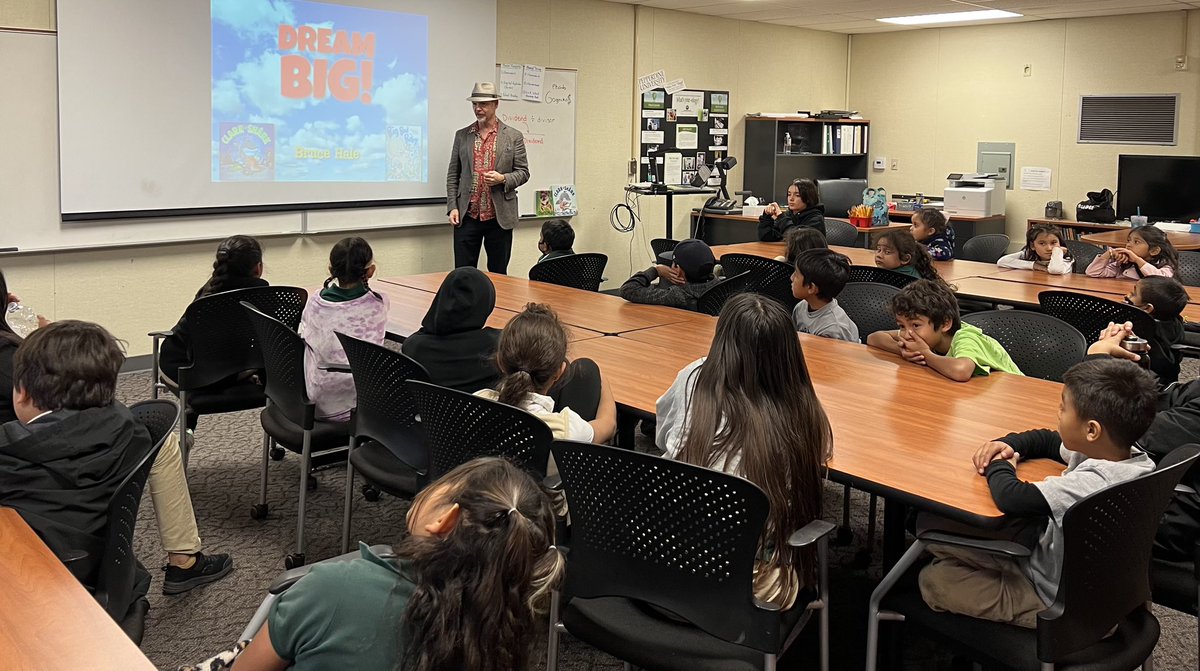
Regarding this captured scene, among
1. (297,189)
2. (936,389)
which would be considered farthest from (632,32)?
(936,389)

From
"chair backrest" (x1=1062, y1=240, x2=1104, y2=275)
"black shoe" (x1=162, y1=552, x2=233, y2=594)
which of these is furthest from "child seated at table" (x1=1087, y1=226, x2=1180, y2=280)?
"black shoe" (x1=162, y1=552, x2=233, y2=594)

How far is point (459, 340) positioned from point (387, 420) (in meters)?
0.31

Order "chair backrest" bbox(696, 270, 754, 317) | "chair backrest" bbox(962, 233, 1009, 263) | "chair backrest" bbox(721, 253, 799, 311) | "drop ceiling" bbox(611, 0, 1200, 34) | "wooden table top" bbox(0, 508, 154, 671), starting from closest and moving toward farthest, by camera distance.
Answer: "wooden table top" bbox(0, 508, 154, 671) → "chair backrest" bbox(696, 270, 754, 317) → "chair backrest" bbox(721, 253, 799, 311) → "chair backrest" bbox(962, 233, 1009, 263) → "drop ceiling" bbox(611, 0, 1200, 34)

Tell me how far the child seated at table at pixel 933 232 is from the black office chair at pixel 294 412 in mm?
3759

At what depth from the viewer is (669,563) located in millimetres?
1943

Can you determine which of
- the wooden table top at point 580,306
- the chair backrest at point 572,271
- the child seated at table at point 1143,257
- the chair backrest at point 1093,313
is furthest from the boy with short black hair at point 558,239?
the child seated at table at point 1143,257

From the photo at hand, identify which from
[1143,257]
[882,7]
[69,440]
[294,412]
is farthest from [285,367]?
[882,7]

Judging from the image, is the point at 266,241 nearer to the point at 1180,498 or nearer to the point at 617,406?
the point at 617,406

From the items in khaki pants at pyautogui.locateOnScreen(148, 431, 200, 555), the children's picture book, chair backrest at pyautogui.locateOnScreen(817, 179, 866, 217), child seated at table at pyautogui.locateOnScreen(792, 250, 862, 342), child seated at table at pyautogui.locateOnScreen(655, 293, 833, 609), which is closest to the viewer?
child seated at table at pyautogui.locateOnScreen(655, 293, 833, 609)

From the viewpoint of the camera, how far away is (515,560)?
133 centimetres

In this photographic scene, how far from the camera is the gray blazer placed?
22.1 feet

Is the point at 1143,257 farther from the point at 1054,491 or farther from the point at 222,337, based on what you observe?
the point at 222,337

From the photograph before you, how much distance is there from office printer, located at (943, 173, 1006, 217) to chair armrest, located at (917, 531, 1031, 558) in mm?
7067

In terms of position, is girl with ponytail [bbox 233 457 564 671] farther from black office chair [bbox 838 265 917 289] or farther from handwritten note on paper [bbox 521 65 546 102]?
handwritten note on paper [bbox 521 65 546 102]
